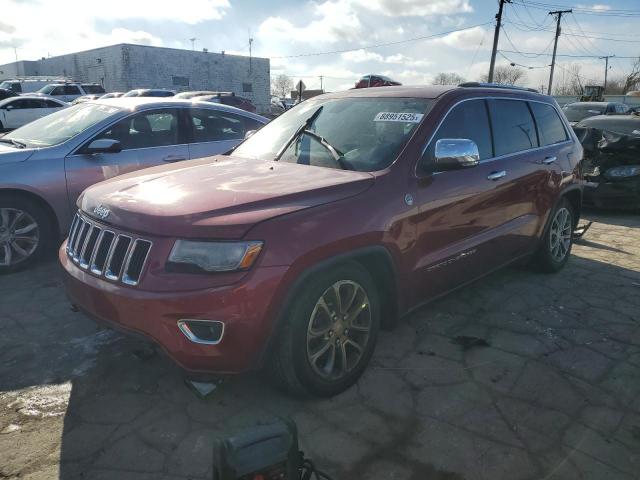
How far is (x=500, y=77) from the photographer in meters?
72.6

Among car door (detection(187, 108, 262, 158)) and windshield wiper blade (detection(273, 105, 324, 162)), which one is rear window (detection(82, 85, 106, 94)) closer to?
car door (detection(187, 108, 262, 158))

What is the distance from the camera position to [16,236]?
4707 mm

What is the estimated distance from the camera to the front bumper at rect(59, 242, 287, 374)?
2.29 m

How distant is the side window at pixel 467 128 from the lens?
3.24 metres

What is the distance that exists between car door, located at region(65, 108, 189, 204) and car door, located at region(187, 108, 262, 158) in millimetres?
142

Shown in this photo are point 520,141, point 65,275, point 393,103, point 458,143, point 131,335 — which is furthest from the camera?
point 520,141

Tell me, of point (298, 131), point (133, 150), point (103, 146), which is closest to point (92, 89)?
point (133, 150)

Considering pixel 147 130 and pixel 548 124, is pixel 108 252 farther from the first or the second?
pixel 548 124

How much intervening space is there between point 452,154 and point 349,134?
0.73m

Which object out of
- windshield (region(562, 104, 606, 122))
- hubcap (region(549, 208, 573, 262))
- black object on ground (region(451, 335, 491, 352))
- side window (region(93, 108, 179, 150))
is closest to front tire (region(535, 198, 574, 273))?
hubcap (region(549, 208, 573, 262))

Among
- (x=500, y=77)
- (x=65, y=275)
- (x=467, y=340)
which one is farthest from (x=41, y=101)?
(x=500, y=77)

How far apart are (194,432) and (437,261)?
1854 mm

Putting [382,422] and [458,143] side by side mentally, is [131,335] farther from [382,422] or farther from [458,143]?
[458,143]

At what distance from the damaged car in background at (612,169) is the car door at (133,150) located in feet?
20.7
